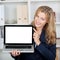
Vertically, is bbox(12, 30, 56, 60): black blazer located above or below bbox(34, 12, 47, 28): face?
below

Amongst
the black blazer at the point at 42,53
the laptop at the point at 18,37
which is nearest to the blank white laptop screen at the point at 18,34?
the laptop at the point at 18,37

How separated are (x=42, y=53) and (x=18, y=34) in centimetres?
26

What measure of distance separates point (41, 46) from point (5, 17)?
1.64m

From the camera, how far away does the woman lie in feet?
4.79

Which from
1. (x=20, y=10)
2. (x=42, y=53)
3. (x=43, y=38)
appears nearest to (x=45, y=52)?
(x=42, y=53)

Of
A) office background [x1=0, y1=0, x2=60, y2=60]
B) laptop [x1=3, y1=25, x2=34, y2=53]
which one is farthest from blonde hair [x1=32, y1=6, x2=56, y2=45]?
office background [x1=0, y1=0, x2=60, y2=60]

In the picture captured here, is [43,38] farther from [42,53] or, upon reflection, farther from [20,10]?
[20,10]

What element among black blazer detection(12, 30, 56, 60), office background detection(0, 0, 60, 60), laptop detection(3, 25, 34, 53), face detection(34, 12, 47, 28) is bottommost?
black blazer detection(12, 30, 56, 60)

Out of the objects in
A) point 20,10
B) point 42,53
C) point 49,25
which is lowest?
point 42,53

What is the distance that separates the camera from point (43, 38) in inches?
59.5

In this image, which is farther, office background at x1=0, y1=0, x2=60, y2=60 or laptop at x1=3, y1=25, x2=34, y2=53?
office background at x1=0, y1=0, x2=60, y2=60

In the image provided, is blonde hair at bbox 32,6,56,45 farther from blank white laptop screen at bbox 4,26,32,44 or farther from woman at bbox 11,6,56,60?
blank white laptop screen at bbox 4,26,32,44

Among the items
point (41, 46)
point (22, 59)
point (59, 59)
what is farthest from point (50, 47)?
point (59, 59)

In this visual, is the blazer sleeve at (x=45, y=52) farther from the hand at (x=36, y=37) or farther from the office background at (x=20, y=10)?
the office background at (x=20, y=10)
